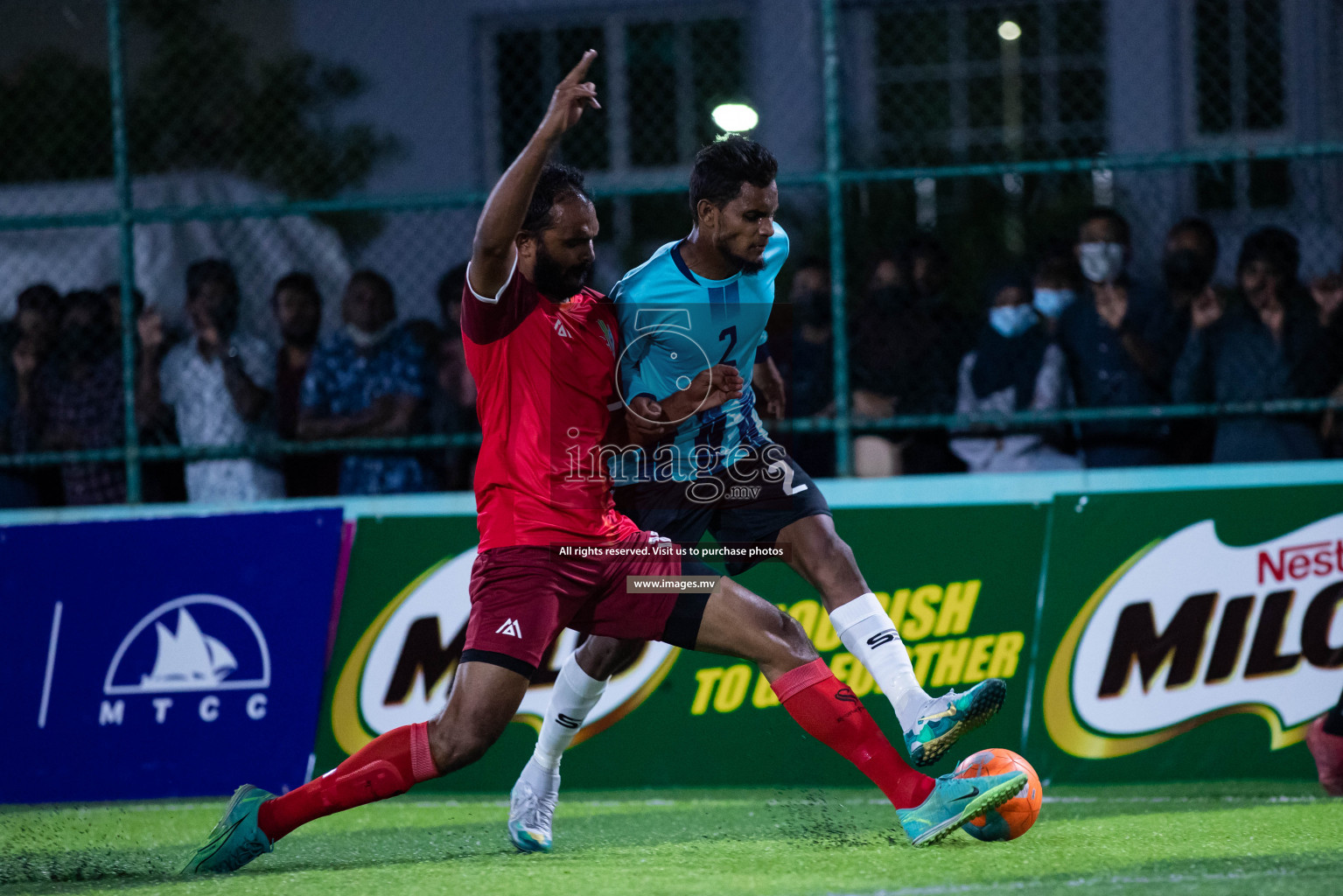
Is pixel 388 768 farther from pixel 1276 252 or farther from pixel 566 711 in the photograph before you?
pixel 1276 252

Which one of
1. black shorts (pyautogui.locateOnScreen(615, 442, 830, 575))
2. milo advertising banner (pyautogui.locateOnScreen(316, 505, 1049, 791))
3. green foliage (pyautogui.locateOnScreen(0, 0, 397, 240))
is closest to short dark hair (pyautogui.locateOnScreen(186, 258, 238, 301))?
milo advertising banner (pyautogui.locateOnScreen(316, 505, 1049, 791))

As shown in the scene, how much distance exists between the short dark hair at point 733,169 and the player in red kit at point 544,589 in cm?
40

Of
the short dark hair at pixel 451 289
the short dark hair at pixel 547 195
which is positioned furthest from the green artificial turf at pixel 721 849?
the short dark hair at pixel 451 289

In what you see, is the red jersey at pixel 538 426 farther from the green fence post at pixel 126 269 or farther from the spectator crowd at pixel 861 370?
the green fence post at pixel 126 269

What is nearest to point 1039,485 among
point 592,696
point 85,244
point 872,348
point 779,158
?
point 872,348

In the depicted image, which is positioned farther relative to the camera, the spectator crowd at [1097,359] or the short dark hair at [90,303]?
the short dark hair at [90,303]

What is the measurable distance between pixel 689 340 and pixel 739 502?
51 centimetres

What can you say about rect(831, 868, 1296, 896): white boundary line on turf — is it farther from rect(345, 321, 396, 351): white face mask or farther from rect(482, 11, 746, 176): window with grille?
rect(482, 11, 746, 176): window with grille

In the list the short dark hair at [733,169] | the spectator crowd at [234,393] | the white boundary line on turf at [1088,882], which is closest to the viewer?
the white boundary line on turf at [1088,882]

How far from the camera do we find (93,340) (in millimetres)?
7047

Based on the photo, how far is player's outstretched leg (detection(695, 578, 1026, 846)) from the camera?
4.11 m

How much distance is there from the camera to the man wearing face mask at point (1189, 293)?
20.7ft

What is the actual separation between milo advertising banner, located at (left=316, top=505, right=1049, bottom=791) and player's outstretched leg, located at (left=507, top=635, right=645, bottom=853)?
1101mm

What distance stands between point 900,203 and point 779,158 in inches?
101
